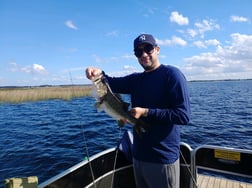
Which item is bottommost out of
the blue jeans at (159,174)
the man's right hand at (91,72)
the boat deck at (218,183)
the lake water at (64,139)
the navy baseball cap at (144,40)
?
the lake water at (64,139)

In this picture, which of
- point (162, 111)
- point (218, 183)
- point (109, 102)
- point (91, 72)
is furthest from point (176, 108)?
point (218, 183)

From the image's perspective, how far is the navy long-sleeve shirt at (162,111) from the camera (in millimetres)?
2801

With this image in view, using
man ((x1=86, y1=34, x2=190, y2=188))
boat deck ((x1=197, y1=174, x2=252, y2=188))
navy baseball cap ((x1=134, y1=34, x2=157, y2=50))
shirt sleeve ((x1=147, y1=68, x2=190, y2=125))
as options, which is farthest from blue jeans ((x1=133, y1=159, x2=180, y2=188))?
boat deck ((x1=197, y1=174, x2=252, y2=188))

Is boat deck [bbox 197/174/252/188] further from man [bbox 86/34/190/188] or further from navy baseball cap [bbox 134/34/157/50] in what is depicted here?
navy baseball cap [bbox 134/34/157/50]

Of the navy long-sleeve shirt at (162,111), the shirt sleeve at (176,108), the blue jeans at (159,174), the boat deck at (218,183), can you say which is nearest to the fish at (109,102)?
the navy long-sleeve shirt at (162,111)

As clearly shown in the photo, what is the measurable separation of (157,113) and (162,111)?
0.21 ft

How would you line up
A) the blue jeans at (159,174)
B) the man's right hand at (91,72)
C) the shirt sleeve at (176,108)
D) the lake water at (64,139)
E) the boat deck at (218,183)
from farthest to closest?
the lake water at (64,139), the boat deck at (218,183), the man's right hand at (91,72), the blue jeans at (159,174), the shirt sleeve at (176,108)

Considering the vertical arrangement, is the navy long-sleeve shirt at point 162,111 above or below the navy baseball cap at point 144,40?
below

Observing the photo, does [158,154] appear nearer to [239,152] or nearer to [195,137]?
[239,152]

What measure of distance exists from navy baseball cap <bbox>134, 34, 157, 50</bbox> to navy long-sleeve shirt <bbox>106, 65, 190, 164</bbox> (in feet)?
1.16

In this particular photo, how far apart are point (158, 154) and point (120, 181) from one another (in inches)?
73.1

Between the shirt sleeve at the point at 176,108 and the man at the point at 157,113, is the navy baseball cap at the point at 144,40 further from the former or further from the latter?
the shirt sleeve at the point at 176,108

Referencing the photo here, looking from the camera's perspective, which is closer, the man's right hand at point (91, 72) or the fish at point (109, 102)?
the fish at point (109, 102)

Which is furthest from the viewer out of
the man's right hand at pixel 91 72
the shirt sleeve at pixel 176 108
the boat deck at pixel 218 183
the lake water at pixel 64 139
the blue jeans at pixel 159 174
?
the lake water at pixel 64 139
